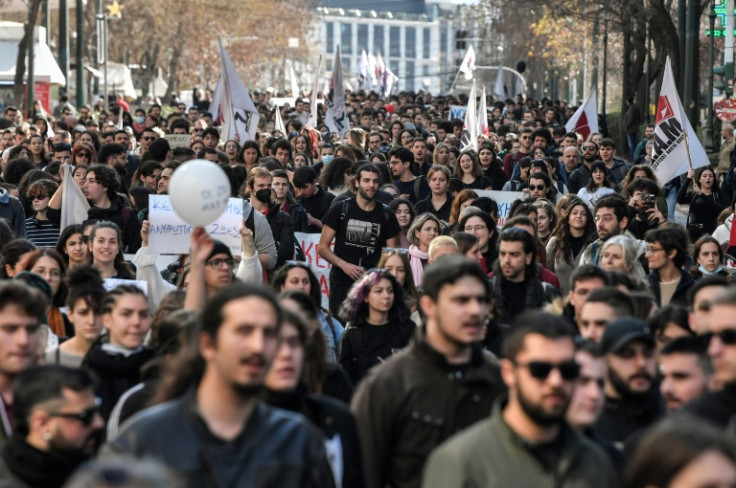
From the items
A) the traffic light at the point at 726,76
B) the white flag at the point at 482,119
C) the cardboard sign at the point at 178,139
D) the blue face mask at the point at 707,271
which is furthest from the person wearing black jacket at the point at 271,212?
the traffic light at the point at 726,76

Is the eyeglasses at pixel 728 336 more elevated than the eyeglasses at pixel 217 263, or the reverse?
the eyeglasses at pixel 217 263

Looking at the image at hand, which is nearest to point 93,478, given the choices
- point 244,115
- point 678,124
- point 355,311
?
point 355,311

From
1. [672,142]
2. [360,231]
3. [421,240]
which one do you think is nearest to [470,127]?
[672,142]

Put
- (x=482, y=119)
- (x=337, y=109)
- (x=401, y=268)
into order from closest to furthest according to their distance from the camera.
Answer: (x=401, y=268)
(x=482, y=119)
(x=337, y=109)

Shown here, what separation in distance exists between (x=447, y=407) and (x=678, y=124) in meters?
12.0

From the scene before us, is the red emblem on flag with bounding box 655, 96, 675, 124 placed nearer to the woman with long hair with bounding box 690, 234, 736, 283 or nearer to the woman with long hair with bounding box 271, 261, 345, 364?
the woman with long hair with bounding box 690, 234, 736, 283

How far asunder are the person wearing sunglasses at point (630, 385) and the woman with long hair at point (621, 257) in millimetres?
3609

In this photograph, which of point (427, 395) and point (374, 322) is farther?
point (374, 322)

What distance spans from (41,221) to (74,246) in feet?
8.38

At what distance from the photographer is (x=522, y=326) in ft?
16.6

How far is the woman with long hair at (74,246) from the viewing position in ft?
34.2

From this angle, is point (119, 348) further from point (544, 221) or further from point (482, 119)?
point (482, 119)

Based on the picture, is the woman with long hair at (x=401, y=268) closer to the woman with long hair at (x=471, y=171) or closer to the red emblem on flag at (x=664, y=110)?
the woman with long hair at (x=471, y=171)

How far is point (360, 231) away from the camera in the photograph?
1212 cm
